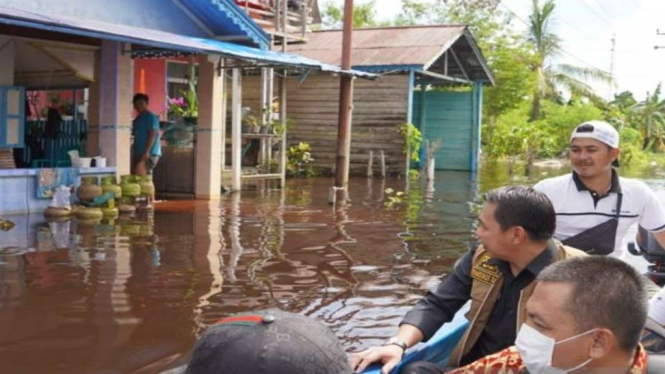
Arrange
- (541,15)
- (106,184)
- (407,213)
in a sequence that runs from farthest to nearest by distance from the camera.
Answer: (541,15), (407,213), (106,184)

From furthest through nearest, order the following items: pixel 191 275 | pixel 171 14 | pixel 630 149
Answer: pixel 630 149 → pixel 171 14 → pixel 191 275

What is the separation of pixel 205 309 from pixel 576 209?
3080 mm

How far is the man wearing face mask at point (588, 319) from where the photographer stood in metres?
2.23

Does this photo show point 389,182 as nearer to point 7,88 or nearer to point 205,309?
point 7,88

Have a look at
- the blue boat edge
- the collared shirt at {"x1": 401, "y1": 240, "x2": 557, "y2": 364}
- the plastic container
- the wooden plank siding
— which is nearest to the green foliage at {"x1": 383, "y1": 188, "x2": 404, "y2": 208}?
the wooden plank siding

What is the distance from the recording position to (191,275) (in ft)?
24.6

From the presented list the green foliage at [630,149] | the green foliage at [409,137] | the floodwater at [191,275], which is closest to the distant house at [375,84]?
the green foliage at [409,137]

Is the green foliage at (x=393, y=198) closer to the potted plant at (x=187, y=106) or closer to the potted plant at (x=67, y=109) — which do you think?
the potted plant at (x=187, y=106)

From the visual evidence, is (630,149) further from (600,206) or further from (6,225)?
(600,206)

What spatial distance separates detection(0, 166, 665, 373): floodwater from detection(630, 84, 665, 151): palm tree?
36.9m

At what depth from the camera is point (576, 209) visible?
442 centimetres

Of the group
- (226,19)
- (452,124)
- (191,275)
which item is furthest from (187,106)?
(452,124)

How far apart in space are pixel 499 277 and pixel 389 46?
18.1m

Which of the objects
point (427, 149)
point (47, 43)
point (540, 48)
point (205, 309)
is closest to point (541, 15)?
point (540, 48)
